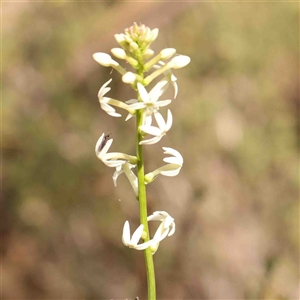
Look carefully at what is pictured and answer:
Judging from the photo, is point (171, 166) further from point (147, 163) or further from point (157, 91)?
point (147, 163)

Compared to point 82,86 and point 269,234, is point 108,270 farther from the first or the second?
point 82,86

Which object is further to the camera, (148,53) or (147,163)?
(147,163)

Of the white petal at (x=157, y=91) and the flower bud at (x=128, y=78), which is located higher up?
the flower bud at (x=128, y=78)

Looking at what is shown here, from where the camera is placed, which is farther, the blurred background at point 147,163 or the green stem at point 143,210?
the blurred background at point 147,163

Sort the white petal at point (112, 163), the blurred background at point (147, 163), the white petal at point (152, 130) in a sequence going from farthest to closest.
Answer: the blurred background at point (147, 163), the white petal at point (112, 163), the white petal at point (152, 130)

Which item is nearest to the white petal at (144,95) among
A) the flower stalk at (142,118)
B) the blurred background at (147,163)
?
the flower stalk at (142,118)

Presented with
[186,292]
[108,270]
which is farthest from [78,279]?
[186,292]

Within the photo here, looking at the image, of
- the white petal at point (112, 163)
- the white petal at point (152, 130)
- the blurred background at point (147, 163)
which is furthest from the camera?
the blurred background at point (147, 163)

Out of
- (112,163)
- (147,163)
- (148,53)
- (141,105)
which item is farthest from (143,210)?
(147,163)

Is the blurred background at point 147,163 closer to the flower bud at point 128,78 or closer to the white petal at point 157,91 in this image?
the white petal at point 157,91

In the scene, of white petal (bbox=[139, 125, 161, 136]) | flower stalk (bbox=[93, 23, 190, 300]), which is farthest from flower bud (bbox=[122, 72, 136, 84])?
white petal (bbox=[139, 125, 161, 136])
